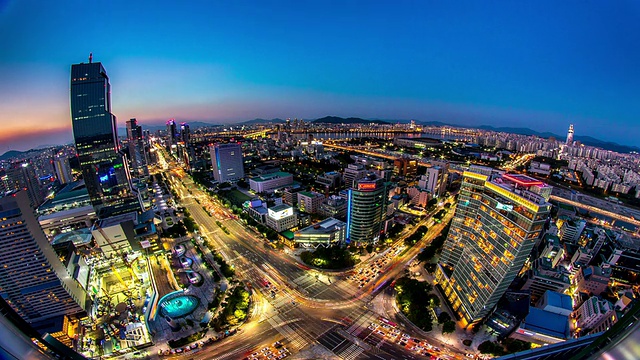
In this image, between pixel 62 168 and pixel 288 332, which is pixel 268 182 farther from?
pixel 62 168

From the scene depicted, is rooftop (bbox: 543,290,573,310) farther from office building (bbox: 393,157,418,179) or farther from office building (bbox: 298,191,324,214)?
office building (bbox: 393,157,418,179)

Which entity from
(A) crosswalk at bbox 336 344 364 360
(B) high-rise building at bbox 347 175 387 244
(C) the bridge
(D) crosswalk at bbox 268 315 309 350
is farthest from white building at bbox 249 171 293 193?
(C) the bridge

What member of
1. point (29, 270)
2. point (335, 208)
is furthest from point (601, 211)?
point (29, 270)

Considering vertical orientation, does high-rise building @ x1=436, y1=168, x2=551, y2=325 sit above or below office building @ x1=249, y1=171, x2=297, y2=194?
above

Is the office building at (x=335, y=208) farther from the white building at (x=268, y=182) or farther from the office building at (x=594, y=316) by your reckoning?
the office building at (x=594, y=316)

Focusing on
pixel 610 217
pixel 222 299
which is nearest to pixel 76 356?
pixel 222 299
